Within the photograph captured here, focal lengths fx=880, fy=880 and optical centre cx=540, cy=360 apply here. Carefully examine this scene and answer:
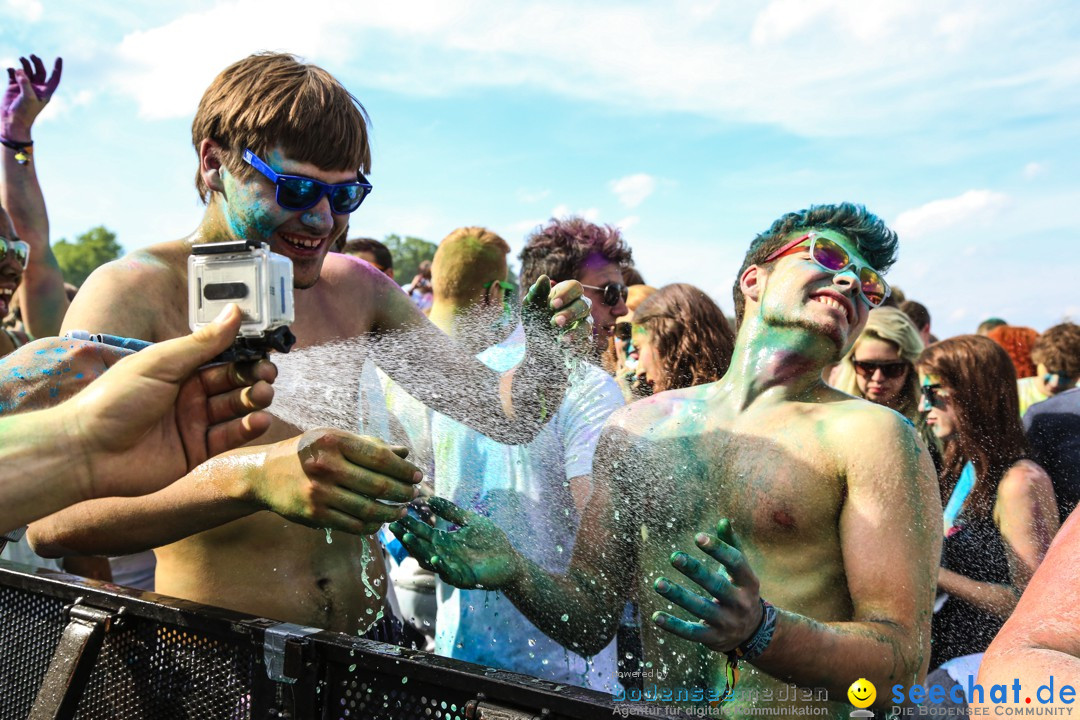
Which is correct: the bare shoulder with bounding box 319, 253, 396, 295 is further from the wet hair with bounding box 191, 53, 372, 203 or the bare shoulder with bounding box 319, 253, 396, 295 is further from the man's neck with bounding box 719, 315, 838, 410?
the man's neck with bounding box 719, 315, 838, 410

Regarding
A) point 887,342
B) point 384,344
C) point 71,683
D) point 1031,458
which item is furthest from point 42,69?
point 1031,458

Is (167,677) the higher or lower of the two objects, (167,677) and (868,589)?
the lower

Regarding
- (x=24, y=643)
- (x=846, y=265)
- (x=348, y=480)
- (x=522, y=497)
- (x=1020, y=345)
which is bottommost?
(x=24, y=643)

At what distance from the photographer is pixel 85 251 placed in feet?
265

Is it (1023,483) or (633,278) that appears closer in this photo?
(1023,483)

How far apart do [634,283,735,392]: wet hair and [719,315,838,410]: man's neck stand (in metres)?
1.10

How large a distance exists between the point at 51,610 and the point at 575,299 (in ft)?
5.53

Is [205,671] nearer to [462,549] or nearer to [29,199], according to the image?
[462,549]

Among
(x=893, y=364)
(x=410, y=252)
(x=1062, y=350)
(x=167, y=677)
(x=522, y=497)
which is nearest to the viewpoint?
(x=167, y=677)

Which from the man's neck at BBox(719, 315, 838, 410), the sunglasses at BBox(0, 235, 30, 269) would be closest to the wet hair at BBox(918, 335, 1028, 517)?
the man's neck at BBox(719, 315, 838, 410)

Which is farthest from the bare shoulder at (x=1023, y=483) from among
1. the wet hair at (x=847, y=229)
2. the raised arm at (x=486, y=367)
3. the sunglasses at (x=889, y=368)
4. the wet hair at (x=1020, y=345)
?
the wet hair at (x=1020, y=345)

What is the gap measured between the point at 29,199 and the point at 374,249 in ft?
7.73

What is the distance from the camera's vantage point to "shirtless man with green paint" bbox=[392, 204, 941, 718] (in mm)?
1849

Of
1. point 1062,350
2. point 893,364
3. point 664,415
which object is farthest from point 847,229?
point 1062,350
